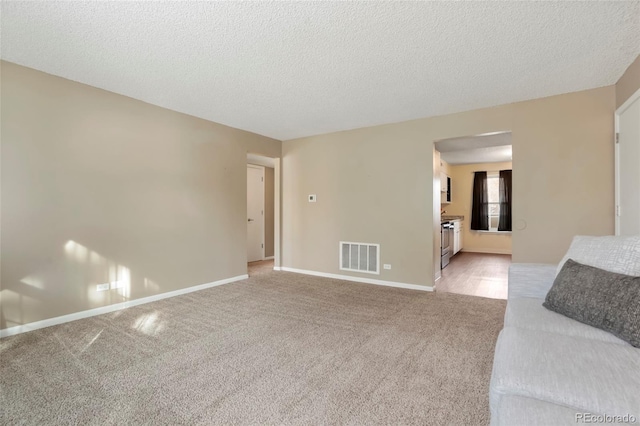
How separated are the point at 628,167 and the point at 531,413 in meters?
2.99

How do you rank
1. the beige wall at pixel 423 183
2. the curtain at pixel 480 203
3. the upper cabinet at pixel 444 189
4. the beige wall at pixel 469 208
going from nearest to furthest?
the beige wall at pixel 423 183
the upper cabinet at pixel 444 189
the beige wall at pixel 469 208
the curtain at pixel 480 203

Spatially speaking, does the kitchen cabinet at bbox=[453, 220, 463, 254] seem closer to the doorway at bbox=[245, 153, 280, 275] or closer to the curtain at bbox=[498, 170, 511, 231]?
the curtain at bbox=[498, 170, 511, 231]

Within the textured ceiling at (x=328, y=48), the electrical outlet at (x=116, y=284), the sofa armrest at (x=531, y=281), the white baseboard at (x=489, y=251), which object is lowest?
the white baseboard at (x=489, y=251)

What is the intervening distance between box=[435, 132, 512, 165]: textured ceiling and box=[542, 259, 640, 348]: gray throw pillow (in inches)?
114

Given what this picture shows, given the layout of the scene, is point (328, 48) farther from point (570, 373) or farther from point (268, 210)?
point (268, 210)

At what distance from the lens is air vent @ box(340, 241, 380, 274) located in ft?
14.7

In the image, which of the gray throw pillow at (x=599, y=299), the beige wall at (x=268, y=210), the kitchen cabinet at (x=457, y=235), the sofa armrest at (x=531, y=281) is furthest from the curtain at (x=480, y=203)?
the gray throw pillow at (x=599, y=299)

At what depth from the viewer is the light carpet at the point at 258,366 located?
1.57 meters

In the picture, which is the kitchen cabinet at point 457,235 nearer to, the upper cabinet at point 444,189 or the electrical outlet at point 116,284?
the upper cabinet at point 444,189

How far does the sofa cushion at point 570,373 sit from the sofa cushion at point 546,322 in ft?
0.33

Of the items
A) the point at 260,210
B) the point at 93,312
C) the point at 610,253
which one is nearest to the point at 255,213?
the point at 260,210

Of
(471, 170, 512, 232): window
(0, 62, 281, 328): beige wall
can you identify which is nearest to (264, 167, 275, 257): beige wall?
(0, 62, 281, 328): beige wall

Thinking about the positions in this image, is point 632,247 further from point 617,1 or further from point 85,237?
point 85,237

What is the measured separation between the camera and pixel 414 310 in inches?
126
